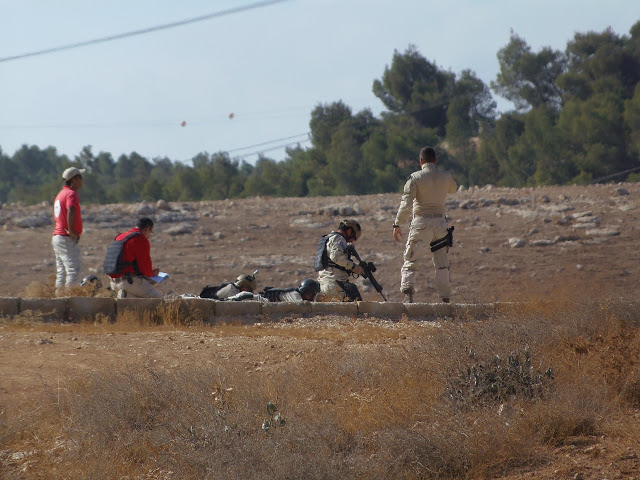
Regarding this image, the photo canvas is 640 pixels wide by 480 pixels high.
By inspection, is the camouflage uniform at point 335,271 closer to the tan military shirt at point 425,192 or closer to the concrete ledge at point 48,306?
the tan military shirt at point 425,192

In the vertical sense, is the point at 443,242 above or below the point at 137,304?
above

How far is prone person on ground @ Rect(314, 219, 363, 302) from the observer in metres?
10.8

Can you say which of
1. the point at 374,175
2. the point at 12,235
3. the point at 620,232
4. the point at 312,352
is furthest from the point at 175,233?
the point at 374,175

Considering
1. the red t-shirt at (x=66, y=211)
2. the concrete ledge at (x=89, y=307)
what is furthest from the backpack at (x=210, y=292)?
the red t-shirt at (x=66, y=211)

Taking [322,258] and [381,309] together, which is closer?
[381,309]

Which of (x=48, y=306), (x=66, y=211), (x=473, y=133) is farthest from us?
(x=473, y=133)

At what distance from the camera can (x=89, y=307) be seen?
9727 millimetres

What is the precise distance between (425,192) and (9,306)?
473 cm

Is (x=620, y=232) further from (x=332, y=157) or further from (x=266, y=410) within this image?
(x=332, y=157)

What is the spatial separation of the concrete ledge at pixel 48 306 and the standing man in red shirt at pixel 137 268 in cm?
68

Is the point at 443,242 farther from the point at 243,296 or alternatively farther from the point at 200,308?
the point at 200,308

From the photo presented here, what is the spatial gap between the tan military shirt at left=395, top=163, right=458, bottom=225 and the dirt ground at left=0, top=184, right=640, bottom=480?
4.59 ft

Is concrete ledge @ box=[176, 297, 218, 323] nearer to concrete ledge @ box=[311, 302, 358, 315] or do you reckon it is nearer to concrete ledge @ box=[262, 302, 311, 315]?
concrete ledge @ box=[262, 302, 311, 315]

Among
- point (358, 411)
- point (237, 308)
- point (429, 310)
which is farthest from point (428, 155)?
point (358, 411)
